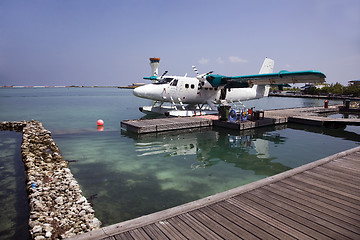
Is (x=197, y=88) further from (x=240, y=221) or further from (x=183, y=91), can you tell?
(x=240, y=221)

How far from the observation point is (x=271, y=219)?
12.0 feet

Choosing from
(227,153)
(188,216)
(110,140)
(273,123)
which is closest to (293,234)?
(188,216)

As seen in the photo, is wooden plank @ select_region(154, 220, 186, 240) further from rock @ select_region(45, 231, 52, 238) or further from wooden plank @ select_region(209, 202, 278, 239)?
rock @ select_region(45, 231, 52, 238)

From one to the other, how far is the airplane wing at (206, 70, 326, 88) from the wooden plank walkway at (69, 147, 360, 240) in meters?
9.97

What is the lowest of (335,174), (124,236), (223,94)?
(124,236)

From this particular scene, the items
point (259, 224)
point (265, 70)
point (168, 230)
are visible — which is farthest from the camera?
point (265, 70)

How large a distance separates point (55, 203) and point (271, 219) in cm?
452

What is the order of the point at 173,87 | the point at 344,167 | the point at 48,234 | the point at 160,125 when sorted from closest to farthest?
1. the point at 48,234
2. the point at 344,167
3. the point at 160,125
4. the point at 173,87

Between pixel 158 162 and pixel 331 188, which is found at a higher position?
pixel 331 188

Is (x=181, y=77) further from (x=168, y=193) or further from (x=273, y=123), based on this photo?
(x=168, y=193)

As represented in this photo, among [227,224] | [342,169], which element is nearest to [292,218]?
[227,224]

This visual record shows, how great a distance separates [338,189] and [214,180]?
3154 mm

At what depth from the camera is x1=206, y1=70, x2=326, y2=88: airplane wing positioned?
1357cm

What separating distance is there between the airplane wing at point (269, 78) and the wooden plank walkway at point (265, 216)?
9.97 m
